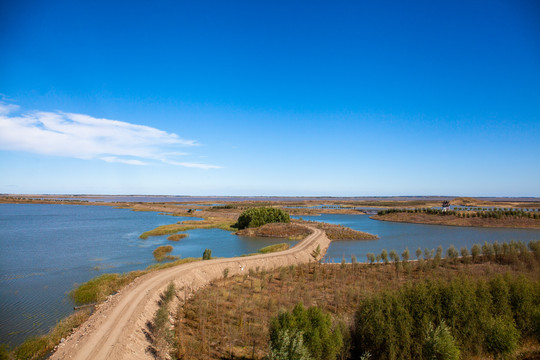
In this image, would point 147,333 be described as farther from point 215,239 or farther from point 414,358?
point 215,239

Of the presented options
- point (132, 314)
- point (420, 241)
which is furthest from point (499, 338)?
point (420, 241)

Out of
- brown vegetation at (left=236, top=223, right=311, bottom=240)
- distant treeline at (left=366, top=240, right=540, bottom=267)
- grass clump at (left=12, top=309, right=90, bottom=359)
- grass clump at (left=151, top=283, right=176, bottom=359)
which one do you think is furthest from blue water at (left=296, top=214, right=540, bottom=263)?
grass clump at (left=12, top=309, right=90, bottom=359)

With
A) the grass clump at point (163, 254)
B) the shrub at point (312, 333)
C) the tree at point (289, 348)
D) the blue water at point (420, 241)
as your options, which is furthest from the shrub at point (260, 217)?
the tree at point (289, 348)

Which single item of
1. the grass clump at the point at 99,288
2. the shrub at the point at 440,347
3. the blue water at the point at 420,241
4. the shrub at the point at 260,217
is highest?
the shrub at the point at 260,217

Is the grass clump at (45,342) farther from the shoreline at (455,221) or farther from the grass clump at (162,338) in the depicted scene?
the shoreline at (455,221)

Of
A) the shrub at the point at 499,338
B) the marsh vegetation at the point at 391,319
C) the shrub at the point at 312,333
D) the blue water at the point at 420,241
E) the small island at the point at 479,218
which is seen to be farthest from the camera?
the small island at the point at 479,218

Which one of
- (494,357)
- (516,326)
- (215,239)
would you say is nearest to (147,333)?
(494,357)

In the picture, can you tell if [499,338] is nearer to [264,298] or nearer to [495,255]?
[264,298]
